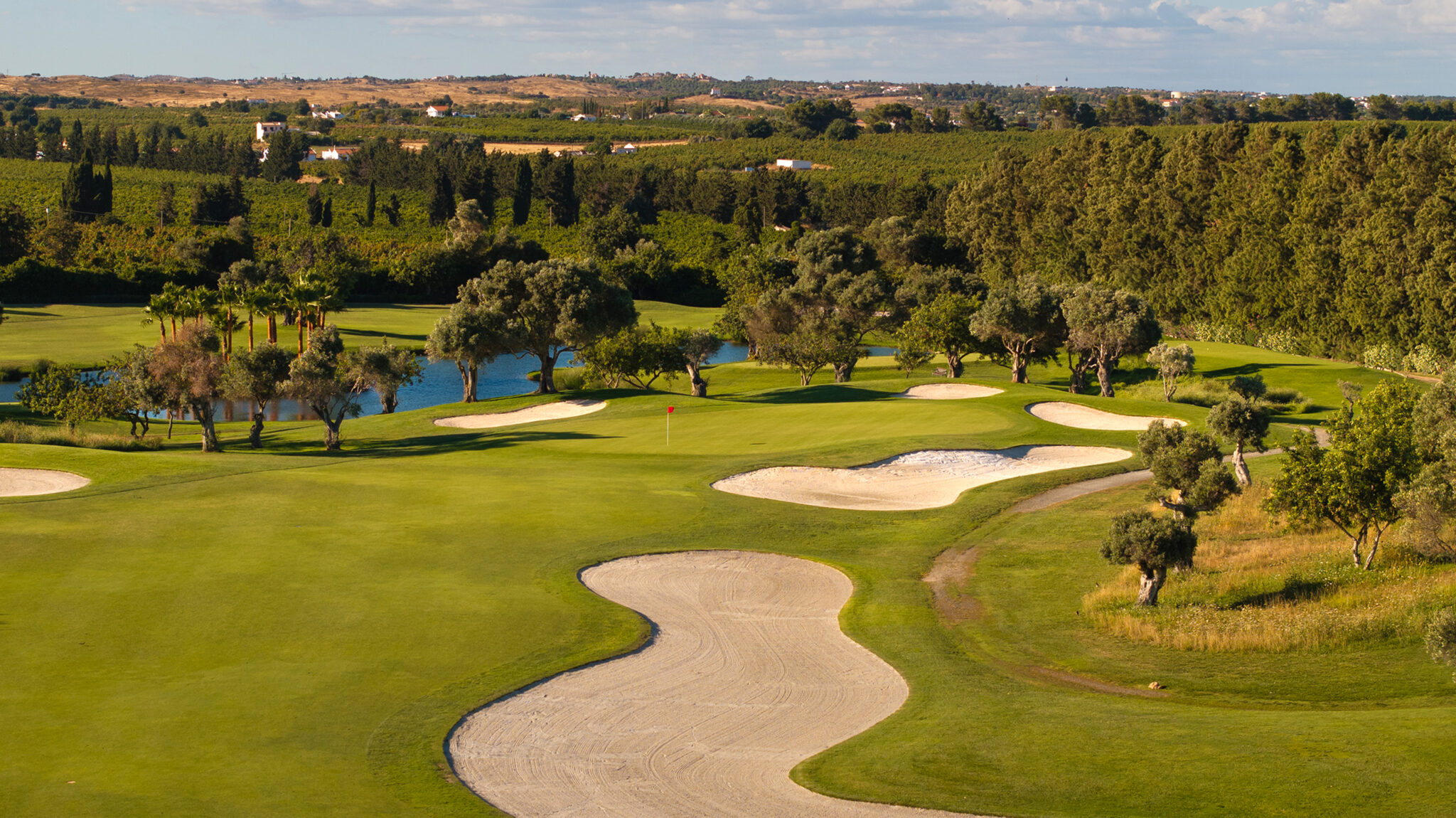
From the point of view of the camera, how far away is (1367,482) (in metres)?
24.6

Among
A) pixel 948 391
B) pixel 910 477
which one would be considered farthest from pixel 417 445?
Result: pixel 948 391

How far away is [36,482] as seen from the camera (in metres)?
33.4

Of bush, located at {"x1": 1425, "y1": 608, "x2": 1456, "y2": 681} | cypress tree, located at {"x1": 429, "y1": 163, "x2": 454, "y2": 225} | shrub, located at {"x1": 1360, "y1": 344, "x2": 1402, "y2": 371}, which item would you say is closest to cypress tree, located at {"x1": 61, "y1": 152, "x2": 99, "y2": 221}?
cypress tree, located at {"x1": 429, "y1": 163, "x2": 454, "y2": 225}

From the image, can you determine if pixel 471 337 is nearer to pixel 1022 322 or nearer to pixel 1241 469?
pixel 1022 322

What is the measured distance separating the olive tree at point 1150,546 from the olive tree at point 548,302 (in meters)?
37.5

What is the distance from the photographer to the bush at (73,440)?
4094 centimetres

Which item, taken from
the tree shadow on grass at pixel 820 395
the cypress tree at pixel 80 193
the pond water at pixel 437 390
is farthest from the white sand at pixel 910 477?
the cypress tree at pixel 80 193

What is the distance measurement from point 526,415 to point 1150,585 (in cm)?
3298

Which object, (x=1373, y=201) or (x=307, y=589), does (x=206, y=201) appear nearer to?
(x=1373, y=201)

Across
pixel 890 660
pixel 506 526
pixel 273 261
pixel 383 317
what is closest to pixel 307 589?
pixel 506 526

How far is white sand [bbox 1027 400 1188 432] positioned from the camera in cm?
4553

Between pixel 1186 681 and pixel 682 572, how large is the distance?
36.9 ft

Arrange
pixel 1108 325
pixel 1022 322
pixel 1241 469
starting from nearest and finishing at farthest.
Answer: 1. pixel 1241 469
2. pixel 1108 325
3. pixel 1022 322

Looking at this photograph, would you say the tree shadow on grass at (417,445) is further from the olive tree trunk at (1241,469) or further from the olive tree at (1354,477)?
the olive tree at (1354,477)
